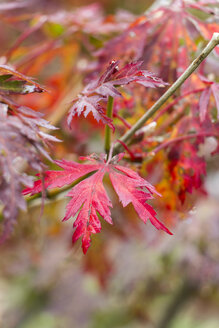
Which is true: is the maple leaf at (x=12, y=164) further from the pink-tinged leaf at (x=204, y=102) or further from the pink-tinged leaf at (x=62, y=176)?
the pink-tinged leaf at (x=204, y=102)

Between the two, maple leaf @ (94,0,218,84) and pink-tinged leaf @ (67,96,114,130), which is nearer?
pink-tinged leaf @ (67,96,114,130)

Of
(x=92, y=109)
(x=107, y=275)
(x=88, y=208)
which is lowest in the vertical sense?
(x=107, y=275)

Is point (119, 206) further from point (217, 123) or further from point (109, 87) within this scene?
point (109, 87)

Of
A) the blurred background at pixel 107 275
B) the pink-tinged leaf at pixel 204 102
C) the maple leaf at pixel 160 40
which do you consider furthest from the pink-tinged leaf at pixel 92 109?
the blurred background at pixel 107 275

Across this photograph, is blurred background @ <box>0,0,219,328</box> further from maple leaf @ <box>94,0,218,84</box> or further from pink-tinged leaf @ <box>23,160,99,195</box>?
pink-tinged leaf @ <box>23,160,99,195</box>

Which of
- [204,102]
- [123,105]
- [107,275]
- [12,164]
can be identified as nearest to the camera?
[12,164]

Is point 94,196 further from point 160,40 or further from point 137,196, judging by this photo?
point 160,40

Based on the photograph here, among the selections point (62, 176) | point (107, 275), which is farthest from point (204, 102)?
point (107, 275)

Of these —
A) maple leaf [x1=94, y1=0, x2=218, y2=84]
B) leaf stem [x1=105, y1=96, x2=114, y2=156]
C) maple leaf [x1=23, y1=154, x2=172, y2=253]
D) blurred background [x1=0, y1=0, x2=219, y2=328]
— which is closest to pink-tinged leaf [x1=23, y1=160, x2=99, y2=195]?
maple leaf [x1=23, y1=154, x2=172, y2=253]
